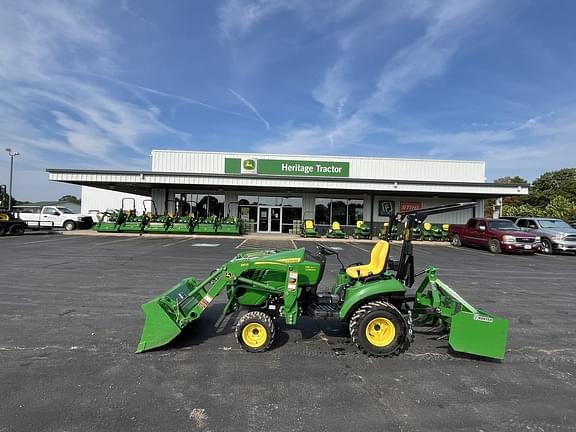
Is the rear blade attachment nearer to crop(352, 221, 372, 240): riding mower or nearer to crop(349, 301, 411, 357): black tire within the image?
crop(349, 301, 411, 357): black tire

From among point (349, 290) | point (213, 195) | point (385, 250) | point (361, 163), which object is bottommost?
point (349, 290)

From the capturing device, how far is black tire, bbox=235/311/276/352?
4.23m

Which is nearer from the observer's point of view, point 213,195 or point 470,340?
point 470,340

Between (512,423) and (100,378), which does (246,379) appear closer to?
(100,378)

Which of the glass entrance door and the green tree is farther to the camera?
the green tree

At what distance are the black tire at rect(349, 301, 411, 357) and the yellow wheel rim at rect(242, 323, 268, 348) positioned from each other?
1.05 m

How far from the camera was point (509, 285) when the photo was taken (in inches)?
345

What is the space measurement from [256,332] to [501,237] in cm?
1656

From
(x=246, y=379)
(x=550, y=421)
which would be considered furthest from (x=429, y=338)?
(x=246, y=379)

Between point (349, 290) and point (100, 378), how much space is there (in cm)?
285

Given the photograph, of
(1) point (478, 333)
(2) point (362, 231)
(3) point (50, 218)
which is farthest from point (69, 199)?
(1) point (478, 333)

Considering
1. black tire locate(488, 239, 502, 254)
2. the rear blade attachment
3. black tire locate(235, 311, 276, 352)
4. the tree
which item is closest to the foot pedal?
black tire locate(235, 311, 276, 352)

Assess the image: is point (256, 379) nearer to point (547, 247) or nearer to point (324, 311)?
point (324, 311)

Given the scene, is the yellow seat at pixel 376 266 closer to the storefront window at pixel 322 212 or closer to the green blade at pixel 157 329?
the green blade at pixel 157 329
